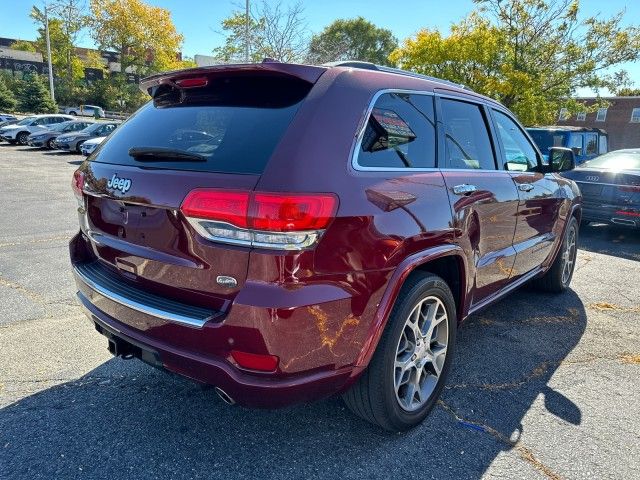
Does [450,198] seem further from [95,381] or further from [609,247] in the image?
[609,247]

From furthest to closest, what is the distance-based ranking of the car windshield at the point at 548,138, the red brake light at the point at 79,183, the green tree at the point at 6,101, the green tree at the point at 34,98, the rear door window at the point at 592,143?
the green tree at the point at 34,98
the green tree at the point at 6,101
the rear door window at the point at 592,143
the car windshield at the point at 548,138
the red brake light at the point at 79,183

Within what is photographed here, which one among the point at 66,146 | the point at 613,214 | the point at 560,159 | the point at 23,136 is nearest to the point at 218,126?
the point at 560,159

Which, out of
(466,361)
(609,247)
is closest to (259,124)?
(466,361)

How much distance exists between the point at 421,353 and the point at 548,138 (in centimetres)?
1104

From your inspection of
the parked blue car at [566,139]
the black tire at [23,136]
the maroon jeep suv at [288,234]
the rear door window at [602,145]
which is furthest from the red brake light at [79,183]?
the black tire at [23,136]

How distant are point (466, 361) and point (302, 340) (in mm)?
1932

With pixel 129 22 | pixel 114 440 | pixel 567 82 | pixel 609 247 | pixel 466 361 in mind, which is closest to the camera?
pixel 114 440

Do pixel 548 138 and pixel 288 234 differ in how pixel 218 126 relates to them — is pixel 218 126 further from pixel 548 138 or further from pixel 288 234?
pixel 548 138

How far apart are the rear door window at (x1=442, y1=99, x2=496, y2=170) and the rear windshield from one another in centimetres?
111

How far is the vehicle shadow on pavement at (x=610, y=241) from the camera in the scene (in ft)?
23.3

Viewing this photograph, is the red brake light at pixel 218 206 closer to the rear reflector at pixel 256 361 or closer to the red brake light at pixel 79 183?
the rear reflector at pixel 256 361

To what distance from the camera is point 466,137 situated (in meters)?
3.15

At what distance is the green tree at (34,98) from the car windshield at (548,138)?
157ft

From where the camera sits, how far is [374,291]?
213 cm
